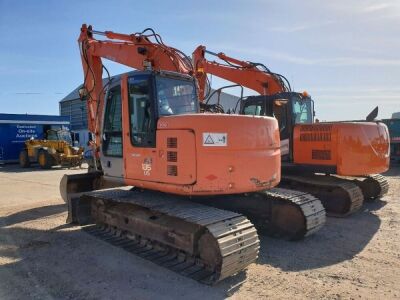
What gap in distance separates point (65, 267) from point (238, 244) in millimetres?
2460

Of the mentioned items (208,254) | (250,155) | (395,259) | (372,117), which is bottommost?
(395,259)

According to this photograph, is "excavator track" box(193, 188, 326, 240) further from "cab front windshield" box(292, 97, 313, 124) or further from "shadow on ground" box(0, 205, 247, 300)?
"cab front windshield" box(292, 97, 313, 124)

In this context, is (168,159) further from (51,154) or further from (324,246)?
(51,154)

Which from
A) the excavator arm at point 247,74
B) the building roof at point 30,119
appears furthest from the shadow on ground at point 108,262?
the building roof at point 30,119

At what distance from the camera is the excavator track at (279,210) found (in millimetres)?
6535

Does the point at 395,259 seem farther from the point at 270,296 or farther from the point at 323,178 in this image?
the point at 323,178

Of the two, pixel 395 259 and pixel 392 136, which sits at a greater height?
pixel 392 136

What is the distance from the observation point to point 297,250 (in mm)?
6164

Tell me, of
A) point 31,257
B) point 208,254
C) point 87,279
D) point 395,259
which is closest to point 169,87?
point 208,254

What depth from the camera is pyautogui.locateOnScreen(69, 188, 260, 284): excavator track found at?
4.76 meters

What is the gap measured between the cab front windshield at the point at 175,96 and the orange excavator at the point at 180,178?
17 millimetres

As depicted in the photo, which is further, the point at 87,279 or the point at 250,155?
the point at 250,155

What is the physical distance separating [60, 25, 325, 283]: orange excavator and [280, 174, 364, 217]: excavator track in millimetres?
1858

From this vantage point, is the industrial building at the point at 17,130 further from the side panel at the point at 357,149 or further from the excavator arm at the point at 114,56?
the side panel at the point at 357,149
